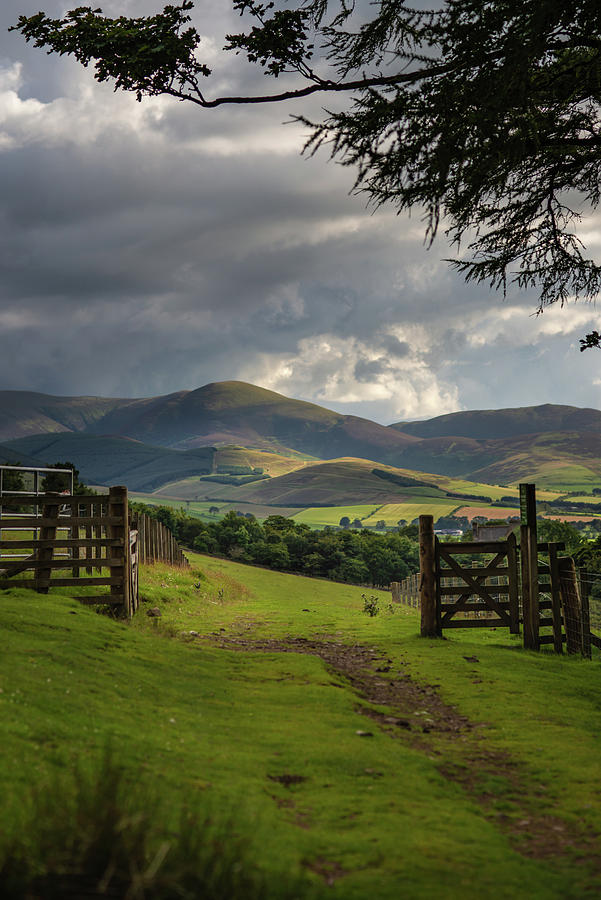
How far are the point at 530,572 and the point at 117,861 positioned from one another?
13.2 meters

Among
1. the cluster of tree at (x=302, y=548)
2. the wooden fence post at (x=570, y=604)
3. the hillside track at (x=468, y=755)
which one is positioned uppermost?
the wooden fence post at (x=570, y=604)

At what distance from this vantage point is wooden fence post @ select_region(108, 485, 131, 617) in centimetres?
1523

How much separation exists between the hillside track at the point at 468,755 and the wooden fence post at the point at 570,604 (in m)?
2.71

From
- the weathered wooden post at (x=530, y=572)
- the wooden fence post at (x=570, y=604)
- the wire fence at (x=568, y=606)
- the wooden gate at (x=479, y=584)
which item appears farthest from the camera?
the wooden gate at (x=479, y=584)

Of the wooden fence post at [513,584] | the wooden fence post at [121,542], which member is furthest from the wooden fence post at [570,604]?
→ the wooden fence post at [121,542]

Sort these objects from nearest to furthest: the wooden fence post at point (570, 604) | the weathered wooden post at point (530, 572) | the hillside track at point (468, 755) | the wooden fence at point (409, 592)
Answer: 1. the hillside track at point (468, 755)
2. the wooden fence post at point (570, 604)
3. the weathered wooden post at point (530, 572)
4. the wooden fence at point (409, 592)

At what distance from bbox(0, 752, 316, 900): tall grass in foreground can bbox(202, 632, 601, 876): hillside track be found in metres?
2.63

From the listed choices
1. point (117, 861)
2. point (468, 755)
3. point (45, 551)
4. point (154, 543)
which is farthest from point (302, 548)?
point (117, 861)

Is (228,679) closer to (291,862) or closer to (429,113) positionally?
(291,862)

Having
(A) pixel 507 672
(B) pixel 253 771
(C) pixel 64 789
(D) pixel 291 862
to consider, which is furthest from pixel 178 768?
(A) pixel 507 672

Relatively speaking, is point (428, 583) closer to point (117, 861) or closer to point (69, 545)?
point (69, 545)

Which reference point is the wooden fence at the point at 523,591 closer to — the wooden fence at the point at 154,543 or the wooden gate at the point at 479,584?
the wooden gate at the point at 479,584

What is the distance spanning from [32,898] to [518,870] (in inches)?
129

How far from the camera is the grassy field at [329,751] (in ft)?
15.4
